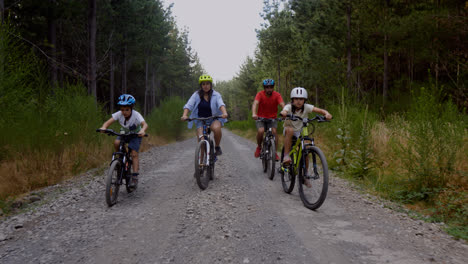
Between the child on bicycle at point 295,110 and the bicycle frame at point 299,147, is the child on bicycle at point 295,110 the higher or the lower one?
the higher one

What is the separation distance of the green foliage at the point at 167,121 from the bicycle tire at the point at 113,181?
1423cm

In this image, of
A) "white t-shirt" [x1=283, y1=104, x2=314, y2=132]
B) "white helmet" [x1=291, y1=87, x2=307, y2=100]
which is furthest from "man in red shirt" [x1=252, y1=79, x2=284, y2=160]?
"white helmet" [x1=291, y1=87, x2=307, y2=100]

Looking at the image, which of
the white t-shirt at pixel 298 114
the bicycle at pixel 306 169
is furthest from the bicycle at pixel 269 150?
the bicycle at pixel 306 169

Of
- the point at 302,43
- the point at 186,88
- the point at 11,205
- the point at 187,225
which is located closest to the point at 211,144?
the point at 187,225

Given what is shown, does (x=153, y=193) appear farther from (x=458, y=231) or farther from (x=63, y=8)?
(x=63, y=8)

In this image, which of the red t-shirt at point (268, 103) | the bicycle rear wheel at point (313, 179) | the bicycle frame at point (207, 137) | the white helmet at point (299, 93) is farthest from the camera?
the red t-shirt at point (268, 103)

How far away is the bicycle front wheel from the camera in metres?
5.37

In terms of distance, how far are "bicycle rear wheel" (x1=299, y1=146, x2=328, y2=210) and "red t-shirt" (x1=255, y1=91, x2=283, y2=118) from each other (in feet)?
9.67

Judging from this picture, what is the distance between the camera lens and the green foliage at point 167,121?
19312 mm

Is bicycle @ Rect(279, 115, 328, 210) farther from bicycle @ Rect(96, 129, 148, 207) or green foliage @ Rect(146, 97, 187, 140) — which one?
green foliage @ Rect(146, 97, 187, 140)

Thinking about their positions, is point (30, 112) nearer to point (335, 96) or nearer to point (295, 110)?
point (295, 110)

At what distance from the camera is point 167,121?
20.2m

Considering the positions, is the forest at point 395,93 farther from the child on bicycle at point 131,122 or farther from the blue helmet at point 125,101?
the blue helmet at point 125,101

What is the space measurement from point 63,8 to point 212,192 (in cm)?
1490
